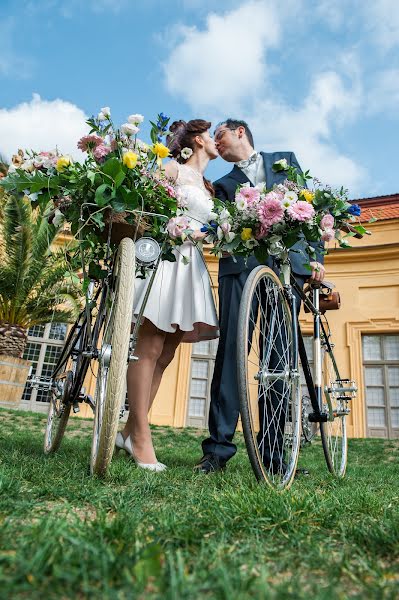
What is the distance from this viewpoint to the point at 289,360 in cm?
228

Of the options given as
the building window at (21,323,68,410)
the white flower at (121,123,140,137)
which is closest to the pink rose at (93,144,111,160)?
the white flower at (121,123,140,137)

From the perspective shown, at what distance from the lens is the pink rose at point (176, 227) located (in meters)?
2.22

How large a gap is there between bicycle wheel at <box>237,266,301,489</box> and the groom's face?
4.29ft

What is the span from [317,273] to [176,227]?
3.46ft

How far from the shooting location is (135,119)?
2135 mm

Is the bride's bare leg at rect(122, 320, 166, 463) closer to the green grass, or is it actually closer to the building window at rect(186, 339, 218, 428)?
the green grass

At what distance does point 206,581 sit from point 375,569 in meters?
0.34

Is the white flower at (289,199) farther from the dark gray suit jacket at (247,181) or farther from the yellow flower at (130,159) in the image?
the yellow flower at (130,159)

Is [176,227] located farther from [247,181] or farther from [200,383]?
[200,383]

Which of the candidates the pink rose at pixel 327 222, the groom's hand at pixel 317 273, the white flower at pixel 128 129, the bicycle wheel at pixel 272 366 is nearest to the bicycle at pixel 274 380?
the bicycle wheel at pixel 272 366

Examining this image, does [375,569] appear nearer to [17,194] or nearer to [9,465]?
[9,465]

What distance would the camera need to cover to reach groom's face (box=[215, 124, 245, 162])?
3.18m

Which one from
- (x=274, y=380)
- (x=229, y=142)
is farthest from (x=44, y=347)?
(x=274, y=380)

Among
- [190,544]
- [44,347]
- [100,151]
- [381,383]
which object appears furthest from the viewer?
[44,347]
